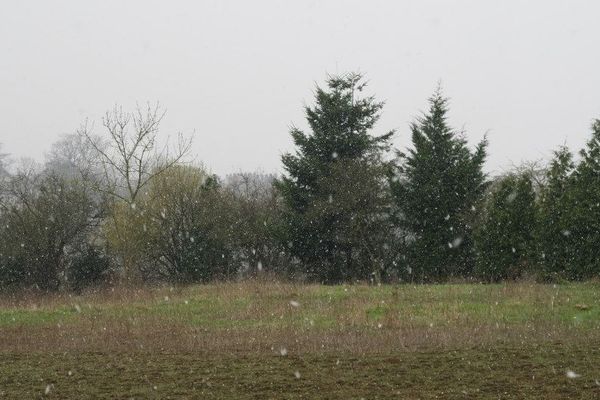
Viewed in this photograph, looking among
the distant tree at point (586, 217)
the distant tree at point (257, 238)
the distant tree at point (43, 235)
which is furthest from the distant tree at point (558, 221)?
the distant tree at point (43, 235)

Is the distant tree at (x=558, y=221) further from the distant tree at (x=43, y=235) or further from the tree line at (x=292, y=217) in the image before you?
the distant tree at (x=43, y=235)

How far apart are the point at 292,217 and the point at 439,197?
6442 millimetres

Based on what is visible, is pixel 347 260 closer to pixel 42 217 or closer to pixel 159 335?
pixel 42 217

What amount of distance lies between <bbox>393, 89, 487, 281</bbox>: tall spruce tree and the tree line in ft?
0.16

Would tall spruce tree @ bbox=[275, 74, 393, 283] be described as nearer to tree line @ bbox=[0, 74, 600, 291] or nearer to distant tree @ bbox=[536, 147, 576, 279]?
tree line @ bbox=[0, 74, 600, 291]

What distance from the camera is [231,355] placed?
9.95 metres

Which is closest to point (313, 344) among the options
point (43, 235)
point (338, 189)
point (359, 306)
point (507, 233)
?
point (359, 306)

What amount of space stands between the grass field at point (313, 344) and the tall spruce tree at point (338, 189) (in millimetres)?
8512

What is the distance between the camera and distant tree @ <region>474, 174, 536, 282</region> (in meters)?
Answer: 21.3

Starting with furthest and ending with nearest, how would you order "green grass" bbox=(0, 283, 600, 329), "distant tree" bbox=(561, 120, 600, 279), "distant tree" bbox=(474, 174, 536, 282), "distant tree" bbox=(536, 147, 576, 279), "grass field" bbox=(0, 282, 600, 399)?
1. "distant tree" bbox=(474, 174, 536, 282)
2. "distant tree" bbox=(536, 147, 576, 279)
3. "distant tree" bbox=(561, 120, 600, 279)
4. "green grass" bbox=(0, 283, 600, 329)
5. "grass field" bbox=(0, 282, 600, 399)

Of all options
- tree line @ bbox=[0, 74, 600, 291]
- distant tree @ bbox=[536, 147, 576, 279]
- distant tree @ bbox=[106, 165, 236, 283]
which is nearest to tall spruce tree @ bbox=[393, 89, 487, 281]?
tree line @ bbox=[0, 74, 600, 291]

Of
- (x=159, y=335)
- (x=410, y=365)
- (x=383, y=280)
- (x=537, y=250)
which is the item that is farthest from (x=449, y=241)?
(x=410, y=365)

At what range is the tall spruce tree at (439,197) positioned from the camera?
1013 inches

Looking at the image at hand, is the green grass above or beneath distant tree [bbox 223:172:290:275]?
beneath
